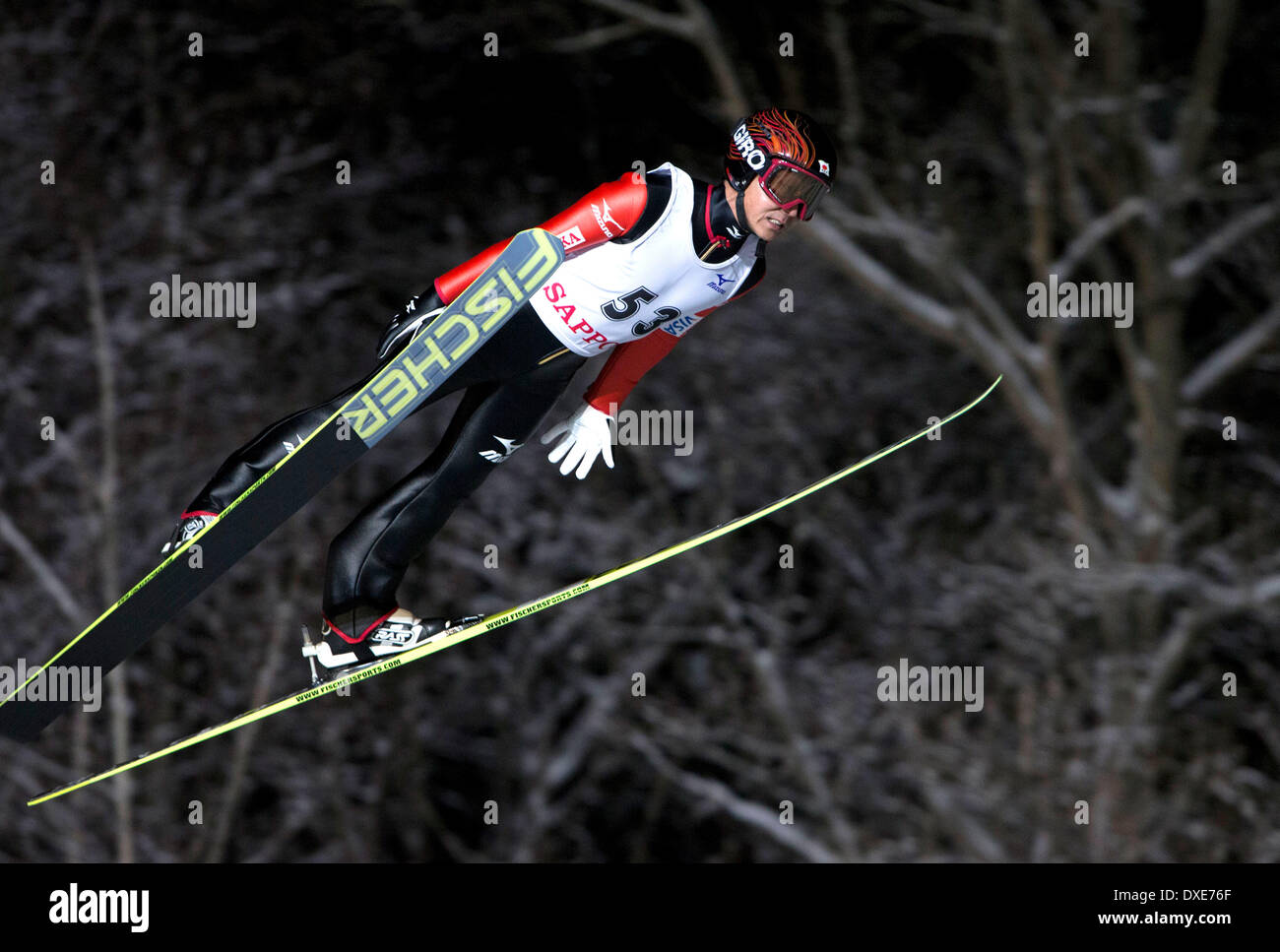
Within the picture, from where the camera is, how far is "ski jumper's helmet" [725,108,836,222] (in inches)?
128

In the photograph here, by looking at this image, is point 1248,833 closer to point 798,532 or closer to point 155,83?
point 798,532

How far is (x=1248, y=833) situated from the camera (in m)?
8.13

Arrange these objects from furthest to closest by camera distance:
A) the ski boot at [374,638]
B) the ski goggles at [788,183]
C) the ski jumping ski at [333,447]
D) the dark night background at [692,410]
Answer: the dark night background at [692,410] < the ski boot at [374,638] < the ski jumping ski at [333,447] < the ski goggles at [788,183]

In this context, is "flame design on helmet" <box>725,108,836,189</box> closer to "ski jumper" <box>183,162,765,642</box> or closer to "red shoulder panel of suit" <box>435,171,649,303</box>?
"ski jumper" <box>183,162,765,642</box>

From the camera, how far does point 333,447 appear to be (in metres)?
3.51

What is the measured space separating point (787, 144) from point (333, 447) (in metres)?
1.23

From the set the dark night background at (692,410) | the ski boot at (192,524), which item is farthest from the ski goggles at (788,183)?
the dark night background at (692,410)

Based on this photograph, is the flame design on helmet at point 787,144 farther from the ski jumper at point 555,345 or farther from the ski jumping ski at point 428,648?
the ski jumping ski at point 428,648

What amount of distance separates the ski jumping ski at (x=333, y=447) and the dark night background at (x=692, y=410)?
4.65 m

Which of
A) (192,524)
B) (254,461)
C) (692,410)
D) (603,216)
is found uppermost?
(692,410)

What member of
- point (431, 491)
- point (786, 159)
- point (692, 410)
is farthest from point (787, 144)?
point (692, 410)

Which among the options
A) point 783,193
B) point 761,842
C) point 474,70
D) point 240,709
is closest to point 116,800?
point 240,709

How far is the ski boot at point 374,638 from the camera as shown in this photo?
12.1ft

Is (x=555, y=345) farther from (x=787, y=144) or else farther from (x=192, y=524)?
(x=192, y=524)
